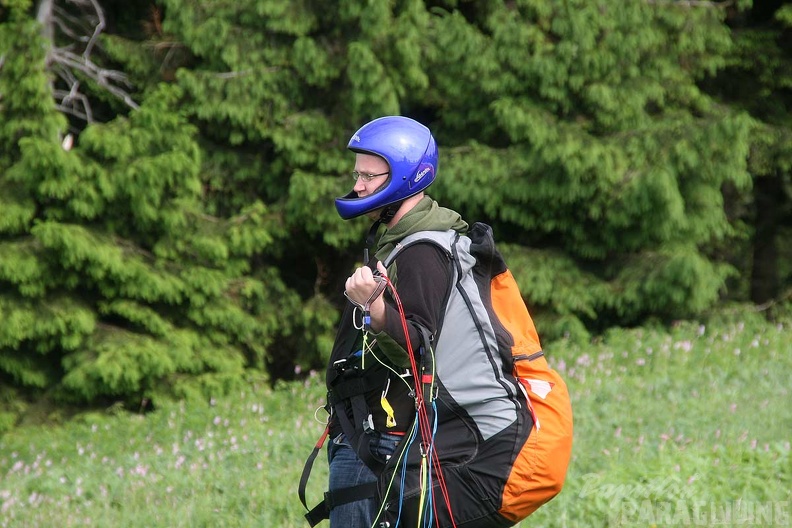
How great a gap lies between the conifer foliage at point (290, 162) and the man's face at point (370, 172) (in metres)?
6.87

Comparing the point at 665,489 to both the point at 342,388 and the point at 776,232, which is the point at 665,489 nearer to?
the point at 342,388

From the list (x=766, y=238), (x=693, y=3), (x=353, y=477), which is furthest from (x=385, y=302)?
(x=766, y=238)

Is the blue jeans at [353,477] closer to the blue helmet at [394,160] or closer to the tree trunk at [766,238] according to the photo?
the blue helmet at [394,160]

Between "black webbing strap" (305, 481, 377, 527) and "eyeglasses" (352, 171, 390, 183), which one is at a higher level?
"eyeglasses" (352, 171, 390, 183)

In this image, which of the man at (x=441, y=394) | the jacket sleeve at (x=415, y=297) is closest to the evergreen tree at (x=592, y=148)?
the man at (x=441, y=394)

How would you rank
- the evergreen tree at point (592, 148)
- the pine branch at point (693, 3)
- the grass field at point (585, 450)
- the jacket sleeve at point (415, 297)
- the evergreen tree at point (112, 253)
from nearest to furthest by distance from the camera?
the jacket sleeve at point (415, 297)
the grass field at point (585, 450)
the evergreen tree at point (112, 253)
the evergreen tree at point (592, 148)
the pine branch at point (693, 3)

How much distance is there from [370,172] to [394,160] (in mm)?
116

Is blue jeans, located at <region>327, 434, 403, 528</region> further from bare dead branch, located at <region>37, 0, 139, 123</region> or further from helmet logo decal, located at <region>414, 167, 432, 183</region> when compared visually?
bare dead branch, located at <region>37, 0, 139, 123</region>

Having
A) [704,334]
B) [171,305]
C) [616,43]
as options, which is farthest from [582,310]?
[171,305]

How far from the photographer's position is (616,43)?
10406mm

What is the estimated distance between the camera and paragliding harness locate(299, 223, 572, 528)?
312 cm

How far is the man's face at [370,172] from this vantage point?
3420 mm

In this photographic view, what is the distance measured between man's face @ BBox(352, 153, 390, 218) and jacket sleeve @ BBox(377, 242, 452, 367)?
36 centimetres

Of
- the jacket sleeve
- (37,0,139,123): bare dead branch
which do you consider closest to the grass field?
the jacket sleeve
